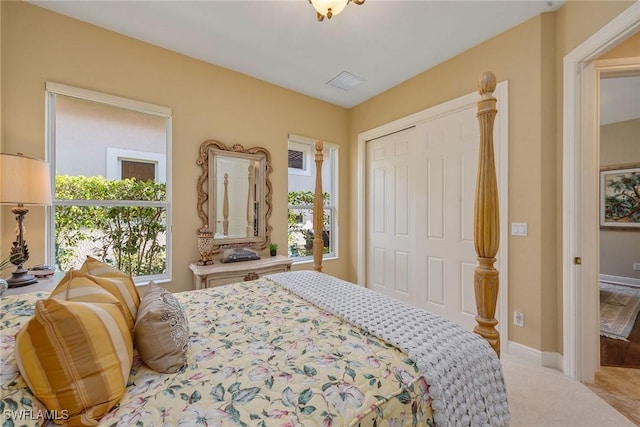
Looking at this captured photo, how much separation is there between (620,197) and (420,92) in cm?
425

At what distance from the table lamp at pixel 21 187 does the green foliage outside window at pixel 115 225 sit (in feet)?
1.52

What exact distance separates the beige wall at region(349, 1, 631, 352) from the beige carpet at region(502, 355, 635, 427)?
25 centimetres

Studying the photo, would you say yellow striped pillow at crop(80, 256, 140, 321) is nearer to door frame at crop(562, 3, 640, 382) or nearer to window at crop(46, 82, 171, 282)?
window at crop(46, 82, 171, 282)

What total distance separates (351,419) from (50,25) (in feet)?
10.7

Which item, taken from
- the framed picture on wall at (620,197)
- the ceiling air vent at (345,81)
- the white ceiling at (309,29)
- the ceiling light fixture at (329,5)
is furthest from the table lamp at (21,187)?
the framed picture on wall at (620,197)

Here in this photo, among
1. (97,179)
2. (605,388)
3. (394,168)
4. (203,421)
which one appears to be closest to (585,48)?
(394,168)

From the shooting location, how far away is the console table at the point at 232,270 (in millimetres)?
2461

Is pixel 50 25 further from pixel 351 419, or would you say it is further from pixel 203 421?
pixel 351 419

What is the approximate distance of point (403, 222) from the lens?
3299 millimetres

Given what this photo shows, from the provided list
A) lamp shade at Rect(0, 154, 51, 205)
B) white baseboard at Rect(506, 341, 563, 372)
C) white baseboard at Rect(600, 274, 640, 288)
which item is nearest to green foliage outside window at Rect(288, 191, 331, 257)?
lamp shade at Rect(0, 154, 51, 205)

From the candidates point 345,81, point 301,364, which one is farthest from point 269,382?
point 345,81

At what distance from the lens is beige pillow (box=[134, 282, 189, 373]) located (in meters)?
0.89

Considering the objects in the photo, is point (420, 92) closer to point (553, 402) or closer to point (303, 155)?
point (303, 155)

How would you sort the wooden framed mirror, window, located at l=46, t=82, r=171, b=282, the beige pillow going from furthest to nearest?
the wooden framed mirror
window, located at l=46, t=82, r=171, b=282
the beige pillow
